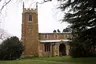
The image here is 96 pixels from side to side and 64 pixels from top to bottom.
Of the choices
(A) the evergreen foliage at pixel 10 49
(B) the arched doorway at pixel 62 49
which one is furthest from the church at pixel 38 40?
(A) the evergreen foliage at pixel 10 49

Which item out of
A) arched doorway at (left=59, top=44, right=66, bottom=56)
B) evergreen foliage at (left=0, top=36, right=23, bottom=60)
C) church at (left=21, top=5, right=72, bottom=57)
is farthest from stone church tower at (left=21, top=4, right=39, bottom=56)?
evergreen foliage at (left=0, top=36, right=23, bottom=60)

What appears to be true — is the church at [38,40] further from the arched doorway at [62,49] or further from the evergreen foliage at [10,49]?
the evergreen foliage at [10,49]

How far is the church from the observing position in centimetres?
6706

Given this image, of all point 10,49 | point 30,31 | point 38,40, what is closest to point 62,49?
point 38,40

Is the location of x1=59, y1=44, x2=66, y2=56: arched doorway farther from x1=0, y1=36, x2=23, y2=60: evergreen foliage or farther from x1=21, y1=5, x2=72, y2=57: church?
x1=0, y1=36, x2=23, y2=60: evergreen foliage

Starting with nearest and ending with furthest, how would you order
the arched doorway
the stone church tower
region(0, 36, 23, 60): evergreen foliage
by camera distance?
region(0, 36, 23, 60): evergreen foliage, the stone church tower, the arched doorway

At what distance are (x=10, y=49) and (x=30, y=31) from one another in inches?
611

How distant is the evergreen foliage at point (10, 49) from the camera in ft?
177

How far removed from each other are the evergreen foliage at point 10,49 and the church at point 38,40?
407 inches

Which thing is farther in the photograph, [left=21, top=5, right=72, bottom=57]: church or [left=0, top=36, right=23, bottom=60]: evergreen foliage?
[left=21, top=5, right=72, bottom=57]: church

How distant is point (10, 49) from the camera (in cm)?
5450

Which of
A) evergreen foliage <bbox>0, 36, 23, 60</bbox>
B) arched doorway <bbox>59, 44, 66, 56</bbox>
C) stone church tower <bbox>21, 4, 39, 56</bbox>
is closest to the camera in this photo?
evergreen foliage <bbox>0, 36, 23, 60</bbox>

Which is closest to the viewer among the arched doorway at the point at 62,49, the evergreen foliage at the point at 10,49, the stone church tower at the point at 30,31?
the evergreen foliage at the point at 10,49

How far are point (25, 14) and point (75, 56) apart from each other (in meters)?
26.9
